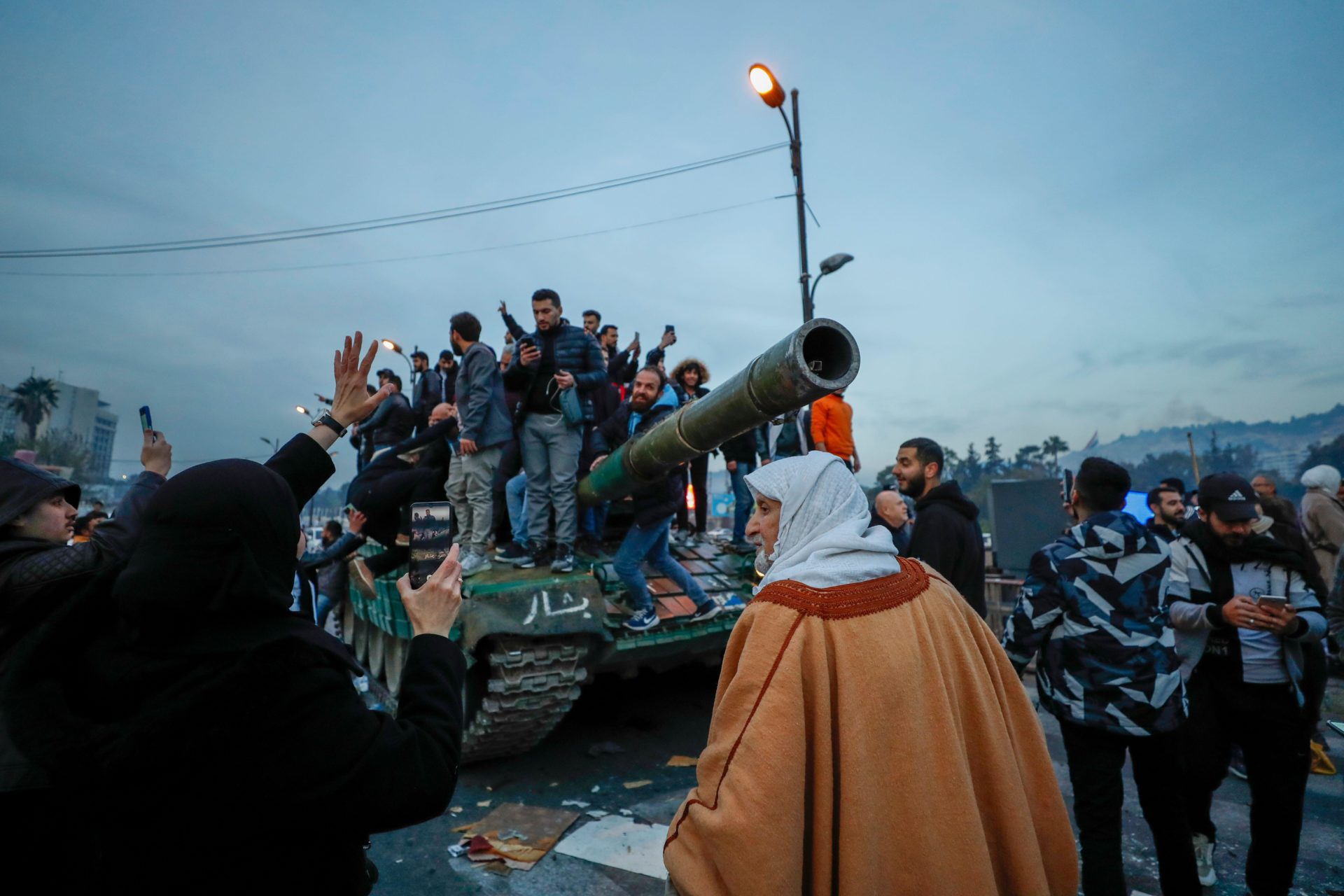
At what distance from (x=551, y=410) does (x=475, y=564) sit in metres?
1.21

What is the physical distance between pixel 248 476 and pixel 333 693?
1.44 ft

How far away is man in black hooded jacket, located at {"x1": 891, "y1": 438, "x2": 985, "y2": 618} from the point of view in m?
3.82

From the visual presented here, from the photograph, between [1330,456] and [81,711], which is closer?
[81,711]

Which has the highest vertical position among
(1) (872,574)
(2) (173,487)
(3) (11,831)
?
(2) (173,487)

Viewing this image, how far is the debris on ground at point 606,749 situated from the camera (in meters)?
5.29

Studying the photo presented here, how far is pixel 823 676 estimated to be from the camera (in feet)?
4.79

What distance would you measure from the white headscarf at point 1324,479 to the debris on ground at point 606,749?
5.92 metres

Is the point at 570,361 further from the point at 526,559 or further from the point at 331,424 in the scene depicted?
the point at 331,424

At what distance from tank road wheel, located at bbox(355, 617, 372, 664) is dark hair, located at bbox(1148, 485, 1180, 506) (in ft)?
25.1

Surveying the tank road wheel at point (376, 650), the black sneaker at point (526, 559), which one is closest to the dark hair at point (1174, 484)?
the black sneaker at point (526, 559)

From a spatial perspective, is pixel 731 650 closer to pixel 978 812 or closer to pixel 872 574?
pixel 872 574

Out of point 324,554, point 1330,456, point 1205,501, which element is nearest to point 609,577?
point 324,554

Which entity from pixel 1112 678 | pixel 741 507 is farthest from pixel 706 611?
pixel 1112 678

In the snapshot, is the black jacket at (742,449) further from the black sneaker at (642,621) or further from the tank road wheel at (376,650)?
the tank road wheel at (376,650)
